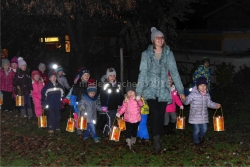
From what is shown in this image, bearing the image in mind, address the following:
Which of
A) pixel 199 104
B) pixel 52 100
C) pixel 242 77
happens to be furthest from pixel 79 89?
pixel 242 77

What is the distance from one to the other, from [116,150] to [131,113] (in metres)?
0.78

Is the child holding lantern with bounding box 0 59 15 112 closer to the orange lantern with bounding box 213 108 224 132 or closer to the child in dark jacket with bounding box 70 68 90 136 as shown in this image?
the child in dark jacket with bounding box 70 68 90 136

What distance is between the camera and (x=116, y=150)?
27.9ft

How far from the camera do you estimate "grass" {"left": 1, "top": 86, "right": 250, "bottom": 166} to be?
302 inches

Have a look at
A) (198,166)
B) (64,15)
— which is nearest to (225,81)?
(64,15)

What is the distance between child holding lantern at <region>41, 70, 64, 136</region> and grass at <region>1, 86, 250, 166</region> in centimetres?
33

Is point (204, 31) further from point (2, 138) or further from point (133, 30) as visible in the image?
point (2, 138)

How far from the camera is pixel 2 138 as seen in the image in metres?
10.0

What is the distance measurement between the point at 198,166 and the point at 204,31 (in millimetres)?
22888

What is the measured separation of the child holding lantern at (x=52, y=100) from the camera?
33.8 feet

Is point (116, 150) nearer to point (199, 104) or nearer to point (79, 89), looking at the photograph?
point (79, 89)

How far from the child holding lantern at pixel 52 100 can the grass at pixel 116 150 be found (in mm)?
333

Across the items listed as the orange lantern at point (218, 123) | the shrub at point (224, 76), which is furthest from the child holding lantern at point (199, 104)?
the shrub at point (224, 76)

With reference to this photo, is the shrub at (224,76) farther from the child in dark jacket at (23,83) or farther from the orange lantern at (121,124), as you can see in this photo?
the orange lantern at (121,124)
